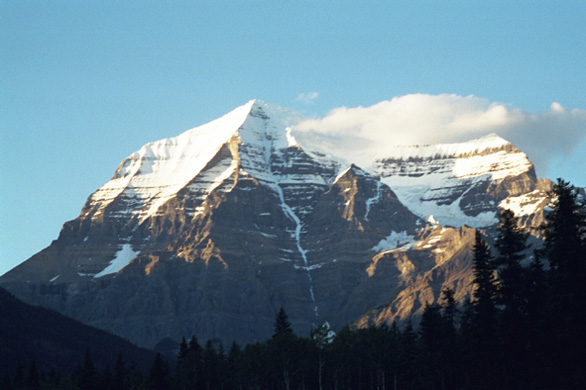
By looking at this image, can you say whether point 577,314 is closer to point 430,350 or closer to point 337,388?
point 430,350

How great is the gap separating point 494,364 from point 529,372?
27.8 ft

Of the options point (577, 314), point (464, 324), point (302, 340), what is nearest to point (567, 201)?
point (577, 314)

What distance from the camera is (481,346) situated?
130 m

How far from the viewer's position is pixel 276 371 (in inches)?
7367

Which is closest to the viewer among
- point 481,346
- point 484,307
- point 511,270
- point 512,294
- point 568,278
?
point 568,278

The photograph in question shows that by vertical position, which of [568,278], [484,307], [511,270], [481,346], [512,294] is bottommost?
[481,346]

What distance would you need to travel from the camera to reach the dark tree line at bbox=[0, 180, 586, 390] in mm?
97562

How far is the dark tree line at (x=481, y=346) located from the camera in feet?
320

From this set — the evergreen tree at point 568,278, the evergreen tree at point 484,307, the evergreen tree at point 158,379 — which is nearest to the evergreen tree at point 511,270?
the evergreen tree at point 484,307

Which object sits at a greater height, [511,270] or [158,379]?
[511,270]

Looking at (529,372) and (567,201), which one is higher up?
(567,201)

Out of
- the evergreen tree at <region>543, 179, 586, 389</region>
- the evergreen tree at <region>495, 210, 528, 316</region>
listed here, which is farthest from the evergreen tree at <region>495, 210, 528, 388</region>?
the evergreen tree at <region>543, 179, 586, 389</region>

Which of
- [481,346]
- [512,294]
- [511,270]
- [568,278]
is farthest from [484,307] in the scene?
[568,278]

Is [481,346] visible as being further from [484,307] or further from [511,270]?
[511,270]
